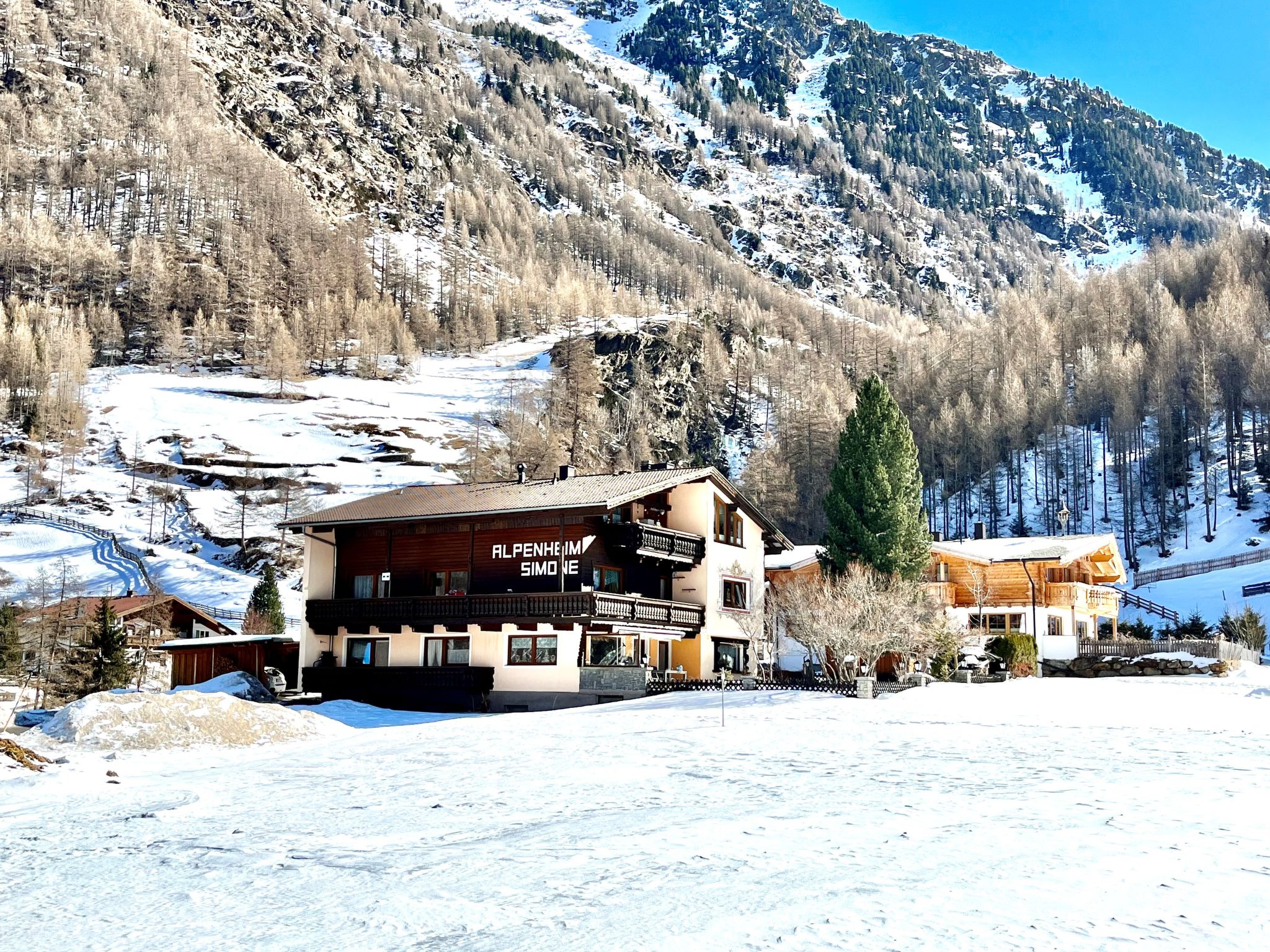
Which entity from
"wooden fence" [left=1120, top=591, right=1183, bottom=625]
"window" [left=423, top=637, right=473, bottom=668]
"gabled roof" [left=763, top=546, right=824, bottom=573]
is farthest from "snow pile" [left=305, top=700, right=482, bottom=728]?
"wooden fence" [left=1120, top=591, right=1183, bottom=625]

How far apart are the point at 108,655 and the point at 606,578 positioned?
17.9 meters

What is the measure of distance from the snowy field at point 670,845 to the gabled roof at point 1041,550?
2844 centimetres

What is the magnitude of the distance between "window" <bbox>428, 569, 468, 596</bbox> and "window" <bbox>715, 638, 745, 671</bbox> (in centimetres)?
1056

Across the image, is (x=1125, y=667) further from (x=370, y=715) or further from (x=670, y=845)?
(x=670, y=845)

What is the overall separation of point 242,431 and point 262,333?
39434 millimetres

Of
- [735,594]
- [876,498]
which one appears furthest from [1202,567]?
Answer: [735,594]

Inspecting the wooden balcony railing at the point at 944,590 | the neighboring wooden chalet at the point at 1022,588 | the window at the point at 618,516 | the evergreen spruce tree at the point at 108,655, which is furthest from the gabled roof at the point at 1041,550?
the evergreen spruce tree at the point at 108,655

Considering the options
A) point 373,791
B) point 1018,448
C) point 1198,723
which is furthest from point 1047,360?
point 373,791

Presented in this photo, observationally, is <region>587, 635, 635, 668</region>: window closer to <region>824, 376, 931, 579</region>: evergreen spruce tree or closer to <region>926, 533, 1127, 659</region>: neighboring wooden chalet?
<region>824, 376, 931, 579</region>: evergreen spruce tree

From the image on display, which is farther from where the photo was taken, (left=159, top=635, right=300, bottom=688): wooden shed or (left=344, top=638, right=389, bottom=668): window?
(left=159, top=635, right=300, bottom=688): wooden shed

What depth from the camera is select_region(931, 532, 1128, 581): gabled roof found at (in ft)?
165

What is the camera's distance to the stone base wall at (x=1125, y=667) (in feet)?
138

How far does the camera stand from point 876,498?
133 ft

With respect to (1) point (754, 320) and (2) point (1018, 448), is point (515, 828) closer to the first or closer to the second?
(2) point (1018, 448)
